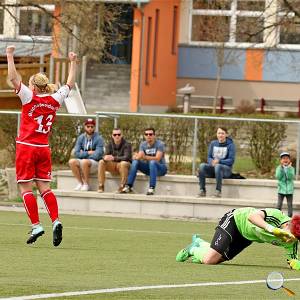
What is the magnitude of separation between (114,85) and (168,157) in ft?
70.6

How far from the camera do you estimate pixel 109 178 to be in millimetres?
24484

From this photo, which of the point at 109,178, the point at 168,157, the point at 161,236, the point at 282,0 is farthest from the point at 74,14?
the point at 161,236

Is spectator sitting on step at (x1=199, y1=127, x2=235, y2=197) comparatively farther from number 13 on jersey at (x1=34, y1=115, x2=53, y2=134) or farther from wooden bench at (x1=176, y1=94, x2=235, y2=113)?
wooden bench at (x1=176, y1=94, x2=235, y2=113)

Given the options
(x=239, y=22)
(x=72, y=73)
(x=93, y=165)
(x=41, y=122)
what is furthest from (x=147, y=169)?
(x=239, y=22)

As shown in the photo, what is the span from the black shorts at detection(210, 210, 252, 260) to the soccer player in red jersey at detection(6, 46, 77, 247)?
2.01m

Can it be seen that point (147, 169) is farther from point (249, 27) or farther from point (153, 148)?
point (249, 27)

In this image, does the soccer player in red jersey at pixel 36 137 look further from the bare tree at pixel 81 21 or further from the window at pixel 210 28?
the window at pixel 210 28

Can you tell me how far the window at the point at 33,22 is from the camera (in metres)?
37.1

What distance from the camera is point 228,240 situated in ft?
44.3

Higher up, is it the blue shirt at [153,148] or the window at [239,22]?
the window at [239,22]

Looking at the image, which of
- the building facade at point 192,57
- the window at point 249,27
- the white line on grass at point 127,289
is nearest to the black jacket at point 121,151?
the window at point 249,27

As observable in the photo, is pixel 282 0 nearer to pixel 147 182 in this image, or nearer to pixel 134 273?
pixel 147 182

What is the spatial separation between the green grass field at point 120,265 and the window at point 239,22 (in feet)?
46.4

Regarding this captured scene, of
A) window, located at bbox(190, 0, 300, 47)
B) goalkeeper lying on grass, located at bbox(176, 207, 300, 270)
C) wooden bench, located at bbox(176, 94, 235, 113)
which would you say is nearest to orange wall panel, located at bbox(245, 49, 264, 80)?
window, located at bbox(190, 0, 300, 47)
